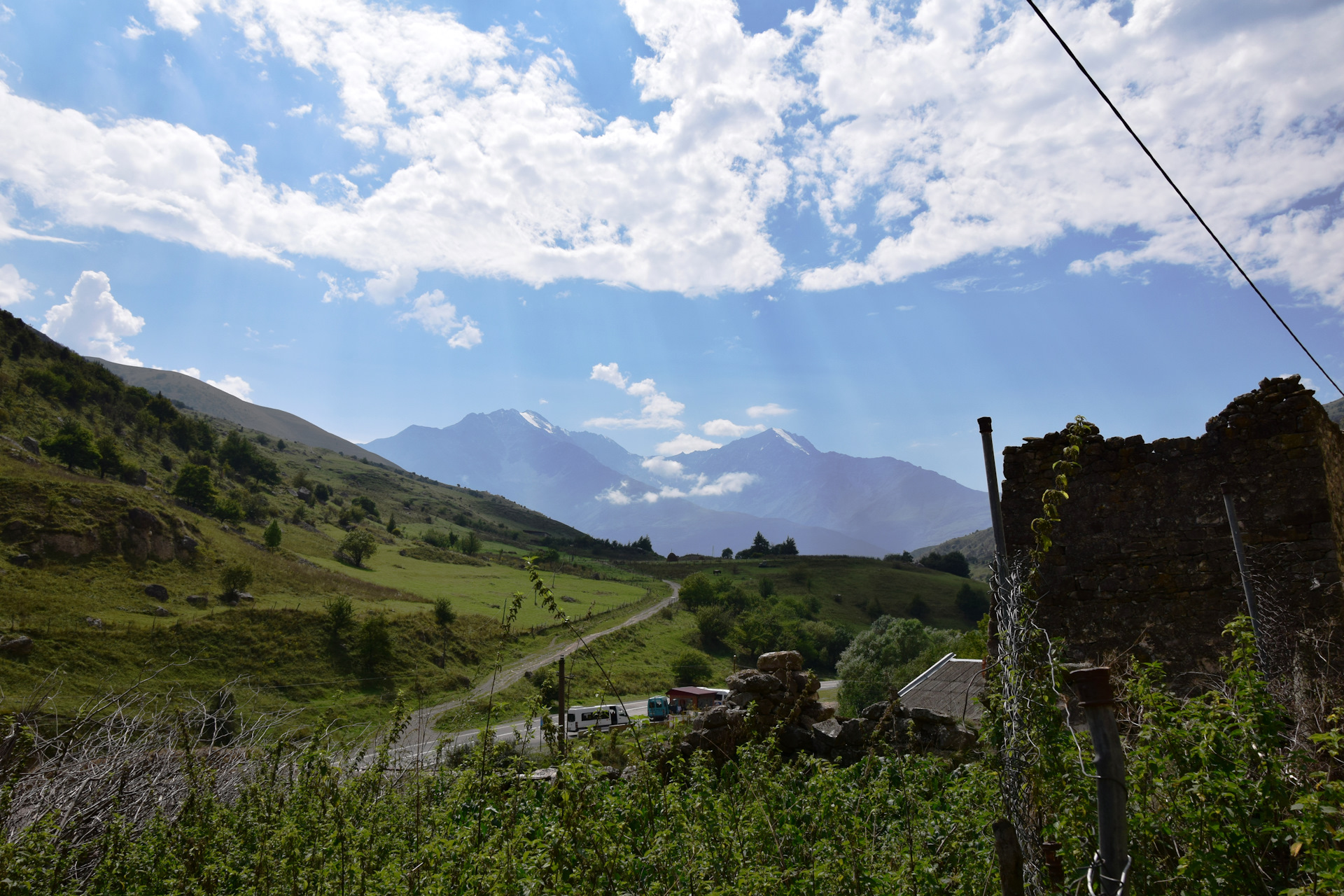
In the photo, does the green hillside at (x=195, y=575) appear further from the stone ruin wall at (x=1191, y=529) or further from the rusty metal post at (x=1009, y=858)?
the stone ruin wall at (x=1191, y=529)

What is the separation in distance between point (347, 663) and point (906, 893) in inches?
1676

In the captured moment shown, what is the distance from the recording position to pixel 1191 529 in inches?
334

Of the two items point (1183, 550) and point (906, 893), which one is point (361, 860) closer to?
point (906, 893)

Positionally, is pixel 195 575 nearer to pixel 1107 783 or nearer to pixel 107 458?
pixel 107 458

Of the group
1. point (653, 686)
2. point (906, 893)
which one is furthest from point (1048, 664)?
point (653, 686)

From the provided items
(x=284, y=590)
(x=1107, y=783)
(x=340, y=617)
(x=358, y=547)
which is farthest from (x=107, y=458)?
(x=1107, y=783)

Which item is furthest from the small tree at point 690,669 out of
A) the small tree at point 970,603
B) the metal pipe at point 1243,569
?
the metal pipe at point 1243,569

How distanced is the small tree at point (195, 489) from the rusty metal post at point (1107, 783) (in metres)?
89.0

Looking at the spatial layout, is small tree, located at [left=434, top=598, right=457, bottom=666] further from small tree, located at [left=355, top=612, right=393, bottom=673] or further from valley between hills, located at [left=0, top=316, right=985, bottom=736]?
small tree, located at [left=355, top=612, right=393, bottom=673]

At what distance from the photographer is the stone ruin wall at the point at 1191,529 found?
25.5ft

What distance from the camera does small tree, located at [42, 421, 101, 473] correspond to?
65062mm

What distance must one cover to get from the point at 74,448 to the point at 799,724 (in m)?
80.0

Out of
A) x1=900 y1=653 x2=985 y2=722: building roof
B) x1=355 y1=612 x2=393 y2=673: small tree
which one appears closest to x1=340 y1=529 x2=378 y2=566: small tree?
x1=355 y1=612 x2=393 y2=673: small tree

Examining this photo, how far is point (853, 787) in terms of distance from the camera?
7.05m
